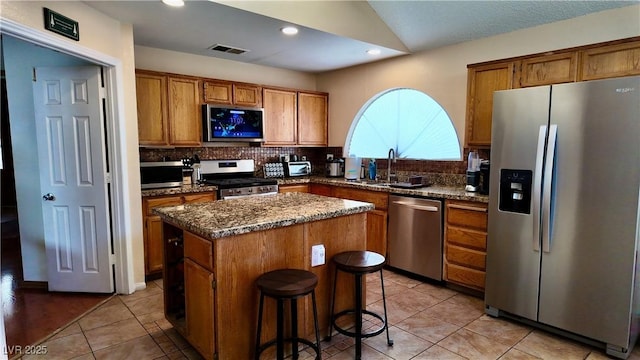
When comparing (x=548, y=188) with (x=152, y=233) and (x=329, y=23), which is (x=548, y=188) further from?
(x=152, y=233)

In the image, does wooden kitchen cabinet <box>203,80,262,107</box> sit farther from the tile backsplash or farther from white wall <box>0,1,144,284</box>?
white wall <box>0,1,144,284</box>

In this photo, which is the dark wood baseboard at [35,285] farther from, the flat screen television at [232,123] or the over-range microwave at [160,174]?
the flat screen television at [232,123]

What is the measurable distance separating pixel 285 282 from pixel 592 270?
7.01 feet

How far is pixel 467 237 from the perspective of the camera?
3.35m

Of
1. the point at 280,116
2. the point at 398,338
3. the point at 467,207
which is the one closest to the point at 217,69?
the point at 280,116

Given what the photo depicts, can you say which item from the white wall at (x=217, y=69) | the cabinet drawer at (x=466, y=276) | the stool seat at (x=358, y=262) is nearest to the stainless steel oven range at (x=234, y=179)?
the white wall at (x=217, y=69)

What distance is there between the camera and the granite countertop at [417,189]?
10.9 ft

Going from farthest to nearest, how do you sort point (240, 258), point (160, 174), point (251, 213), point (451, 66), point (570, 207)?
point (451, 66) < point (160, 174) < point (570, 207) < point (251, 213) < point (240, 258)

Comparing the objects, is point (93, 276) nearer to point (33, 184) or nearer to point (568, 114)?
point (33, 184)

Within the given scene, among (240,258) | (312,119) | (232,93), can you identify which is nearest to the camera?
(240,258)

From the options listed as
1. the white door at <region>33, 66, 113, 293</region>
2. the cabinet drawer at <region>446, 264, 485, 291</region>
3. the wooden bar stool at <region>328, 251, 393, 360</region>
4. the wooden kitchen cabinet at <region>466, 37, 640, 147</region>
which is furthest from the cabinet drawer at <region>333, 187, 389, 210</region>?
the white door at <region>33, 66, 113, 293</region>

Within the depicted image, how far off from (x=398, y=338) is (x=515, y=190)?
1.46 metres

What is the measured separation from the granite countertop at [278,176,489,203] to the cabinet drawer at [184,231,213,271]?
92.4 inches

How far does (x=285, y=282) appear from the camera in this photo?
2.03 m
